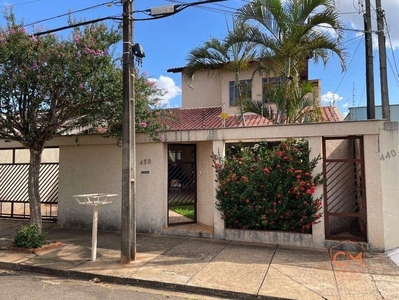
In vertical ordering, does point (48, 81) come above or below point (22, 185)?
above

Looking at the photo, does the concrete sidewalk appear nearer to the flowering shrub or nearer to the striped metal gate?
the flowering shrub

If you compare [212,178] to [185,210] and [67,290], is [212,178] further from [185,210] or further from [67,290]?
[67,290]

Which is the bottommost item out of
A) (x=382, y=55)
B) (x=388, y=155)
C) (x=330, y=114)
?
(x=388, y=155)

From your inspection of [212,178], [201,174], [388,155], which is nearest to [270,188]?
[212,178]

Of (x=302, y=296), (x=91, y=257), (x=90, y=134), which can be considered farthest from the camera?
(x=90, y=134)

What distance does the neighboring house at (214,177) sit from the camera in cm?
659

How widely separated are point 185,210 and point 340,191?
4319 millimetres

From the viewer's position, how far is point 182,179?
8.89 m

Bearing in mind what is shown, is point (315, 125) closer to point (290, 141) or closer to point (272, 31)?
point (290, 141)

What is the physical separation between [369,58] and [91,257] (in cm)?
873

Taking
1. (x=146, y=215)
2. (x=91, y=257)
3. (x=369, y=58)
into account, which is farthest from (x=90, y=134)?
(x=369, y=58)

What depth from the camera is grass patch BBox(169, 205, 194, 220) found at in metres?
9.13

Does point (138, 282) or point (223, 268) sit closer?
point (138, 282)

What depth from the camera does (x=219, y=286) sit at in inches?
191
